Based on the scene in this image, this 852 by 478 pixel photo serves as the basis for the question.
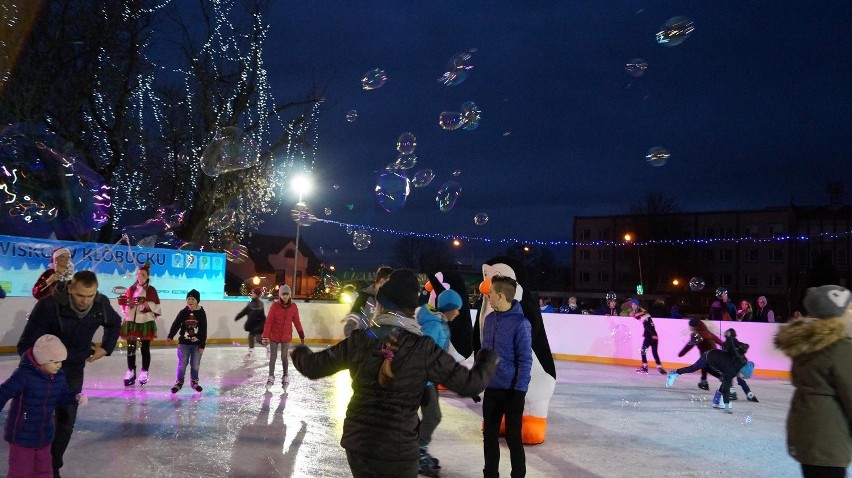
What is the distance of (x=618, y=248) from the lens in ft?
187

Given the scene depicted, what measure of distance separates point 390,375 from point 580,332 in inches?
611

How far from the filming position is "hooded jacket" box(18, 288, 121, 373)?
468 centimetres

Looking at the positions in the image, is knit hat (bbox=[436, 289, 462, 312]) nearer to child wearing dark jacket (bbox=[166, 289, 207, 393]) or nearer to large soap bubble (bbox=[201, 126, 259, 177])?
child wearing dark jacket (bbox=[166, 289, 207, 393])

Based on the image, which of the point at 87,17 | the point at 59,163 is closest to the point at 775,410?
the point at 59,163

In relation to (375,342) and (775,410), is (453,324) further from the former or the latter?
(775,410)

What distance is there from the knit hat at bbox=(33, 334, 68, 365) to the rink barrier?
12.0 meters

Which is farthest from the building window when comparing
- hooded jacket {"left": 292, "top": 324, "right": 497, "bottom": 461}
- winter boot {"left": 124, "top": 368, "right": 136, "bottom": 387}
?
hooded jacket {"left": 292, "top": 324, "right": 497, "bottom": 461}

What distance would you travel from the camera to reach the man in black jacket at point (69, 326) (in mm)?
4742

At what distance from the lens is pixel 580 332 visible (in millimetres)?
17906

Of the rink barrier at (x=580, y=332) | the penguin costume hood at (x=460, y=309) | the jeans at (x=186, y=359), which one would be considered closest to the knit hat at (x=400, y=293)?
the penguin costume hood at (x=460, y=309)

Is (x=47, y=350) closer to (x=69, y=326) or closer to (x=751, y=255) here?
(x=69, y=326)

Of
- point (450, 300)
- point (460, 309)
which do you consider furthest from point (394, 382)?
point (460, 309)

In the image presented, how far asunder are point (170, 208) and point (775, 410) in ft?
67.8

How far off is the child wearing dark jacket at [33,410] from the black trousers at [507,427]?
2.96 meters
